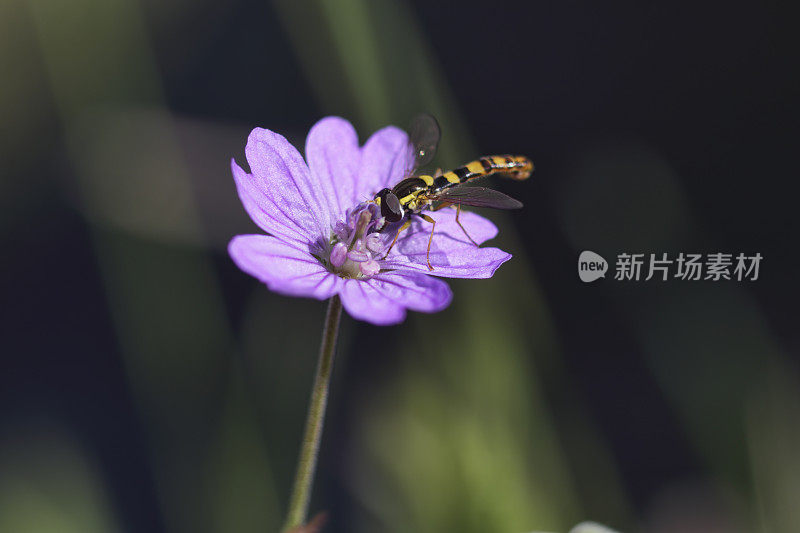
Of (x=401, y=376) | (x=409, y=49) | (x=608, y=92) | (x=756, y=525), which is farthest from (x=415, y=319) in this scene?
(x=608, y=92)

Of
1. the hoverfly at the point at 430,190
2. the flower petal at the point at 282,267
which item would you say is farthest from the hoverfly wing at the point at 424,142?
the flower petal at the point at 282,267

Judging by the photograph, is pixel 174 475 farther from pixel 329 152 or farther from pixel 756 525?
pixel 756 525

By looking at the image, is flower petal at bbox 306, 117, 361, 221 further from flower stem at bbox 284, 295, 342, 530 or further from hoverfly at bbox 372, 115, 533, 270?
flower stem at bbox 284, 295, 342, 530

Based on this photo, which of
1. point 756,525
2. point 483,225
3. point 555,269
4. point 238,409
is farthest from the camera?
point 555,269

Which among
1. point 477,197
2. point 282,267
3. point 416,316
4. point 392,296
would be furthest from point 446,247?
point 416,316

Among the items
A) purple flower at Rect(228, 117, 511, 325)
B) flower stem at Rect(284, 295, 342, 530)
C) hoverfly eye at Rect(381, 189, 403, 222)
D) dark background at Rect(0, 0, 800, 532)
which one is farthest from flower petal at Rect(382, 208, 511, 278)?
dark background at Rect(0, 0, 800, 532)

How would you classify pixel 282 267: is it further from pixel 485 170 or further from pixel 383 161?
pixel 485 170
